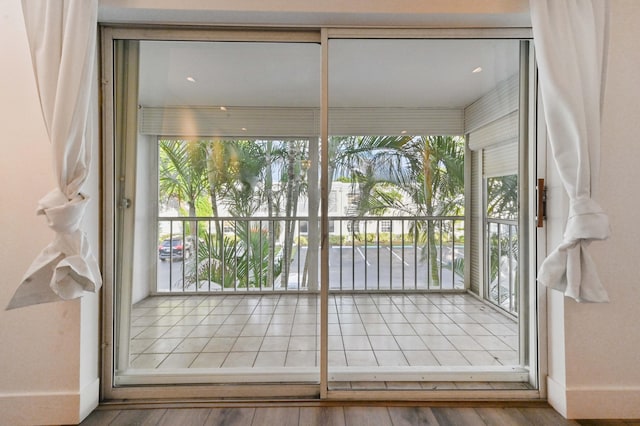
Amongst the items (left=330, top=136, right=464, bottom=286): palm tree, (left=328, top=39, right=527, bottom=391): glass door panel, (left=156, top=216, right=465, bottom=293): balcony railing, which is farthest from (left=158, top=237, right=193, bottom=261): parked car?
(left=330, top=136, right=464, bottom=286): palm tree

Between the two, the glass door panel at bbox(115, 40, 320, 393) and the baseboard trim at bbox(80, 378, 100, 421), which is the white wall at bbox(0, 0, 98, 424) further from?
the glass door panel at bbox(115, 40, 320, 393)

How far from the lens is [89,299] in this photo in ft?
5.28

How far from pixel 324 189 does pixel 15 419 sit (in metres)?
1.99

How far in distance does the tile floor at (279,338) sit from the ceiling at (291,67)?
1.35 metres

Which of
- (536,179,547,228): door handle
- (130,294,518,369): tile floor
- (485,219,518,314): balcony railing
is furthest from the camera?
(485,219,518,314): balcony railing

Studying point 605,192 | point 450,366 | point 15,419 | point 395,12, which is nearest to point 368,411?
point 450,366

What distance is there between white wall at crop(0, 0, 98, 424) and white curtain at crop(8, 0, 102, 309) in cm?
18

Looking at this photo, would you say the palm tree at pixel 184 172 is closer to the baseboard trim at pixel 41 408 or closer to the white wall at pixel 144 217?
the white wall at pixel 144 217

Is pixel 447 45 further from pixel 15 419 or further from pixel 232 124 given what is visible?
pixel 15 419

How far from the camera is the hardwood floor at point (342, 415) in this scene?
153cm

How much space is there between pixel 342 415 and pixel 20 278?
1.81 meters

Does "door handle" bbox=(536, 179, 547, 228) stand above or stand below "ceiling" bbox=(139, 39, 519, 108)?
below

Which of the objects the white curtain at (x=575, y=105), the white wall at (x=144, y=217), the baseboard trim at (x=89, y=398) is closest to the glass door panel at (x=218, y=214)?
the white wall at (x=144, y=217)

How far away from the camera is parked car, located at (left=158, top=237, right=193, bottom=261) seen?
1.97 meters
